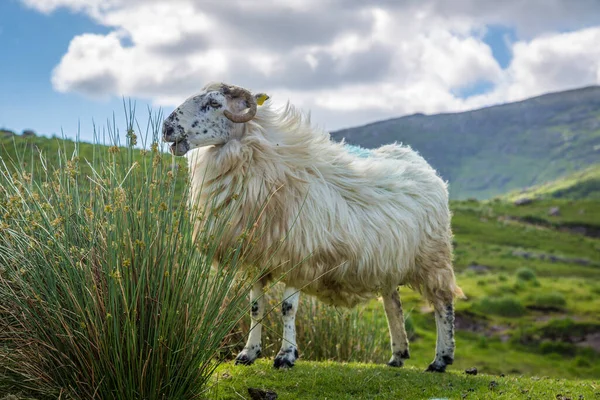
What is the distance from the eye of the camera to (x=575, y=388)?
682 centimetres

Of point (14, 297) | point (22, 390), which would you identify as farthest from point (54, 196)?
point (22, 390)

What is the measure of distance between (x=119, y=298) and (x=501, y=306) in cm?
2866

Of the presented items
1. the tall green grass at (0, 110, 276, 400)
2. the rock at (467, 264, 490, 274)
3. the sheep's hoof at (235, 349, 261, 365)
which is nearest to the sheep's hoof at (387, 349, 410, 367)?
the sheep's hoof at (235, 349, 261, 365)

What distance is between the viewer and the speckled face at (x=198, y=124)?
5832 mm

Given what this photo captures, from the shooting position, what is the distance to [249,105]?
616cm

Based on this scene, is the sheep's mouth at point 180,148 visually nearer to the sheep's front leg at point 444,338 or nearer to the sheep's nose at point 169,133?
the sheep's nose at point 169,133

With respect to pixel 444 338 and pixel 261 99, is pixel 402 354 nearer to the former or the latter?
pixel 444 338

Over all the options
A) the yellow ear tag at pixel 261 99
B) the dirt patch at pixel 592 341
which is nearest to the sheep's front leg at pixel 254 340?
the yellow ear tag at pixel 261 99

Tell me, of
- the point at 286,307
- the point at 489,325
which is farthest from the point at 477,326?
the point at 286,307

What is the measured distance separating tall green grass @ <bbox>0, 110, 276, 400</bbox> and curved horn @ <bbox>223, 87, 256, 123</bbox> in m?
1.41

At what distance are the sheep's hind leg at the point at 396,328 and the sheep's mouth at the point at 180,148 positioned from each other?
3637 mm

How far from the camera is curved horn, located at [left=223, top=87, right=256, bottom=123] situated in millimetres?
6020

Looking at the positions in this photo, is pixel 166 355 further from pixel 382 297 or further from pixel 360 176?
pixel 382 297

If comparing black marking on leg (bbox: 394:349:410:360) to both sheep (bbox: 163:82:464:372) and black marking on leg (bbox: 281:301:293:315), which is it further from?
black marking on leg (bbox: 281:301:293:315)
